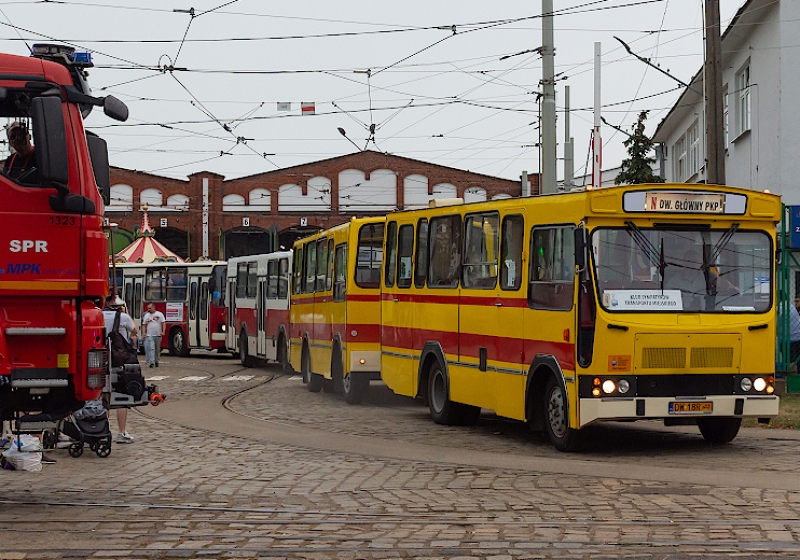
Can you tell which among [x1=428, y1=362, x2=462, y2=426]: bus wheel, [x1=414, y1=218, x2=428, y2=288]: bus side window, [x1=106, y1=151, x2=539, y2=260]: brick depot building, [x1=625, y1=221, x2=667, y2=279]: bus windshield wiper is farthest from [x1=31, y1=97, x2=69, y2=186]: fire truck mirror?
[x1=106, y1=151, x2=539, y2=260]: brick depot building

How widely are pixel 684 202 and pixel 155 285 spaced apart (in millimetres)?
33334

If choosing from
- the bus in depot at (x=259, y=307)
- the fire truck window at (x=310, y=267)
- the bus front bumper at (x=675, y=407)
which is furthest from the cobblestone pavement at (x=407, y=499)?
the bus in depot at (x=259, y=307)

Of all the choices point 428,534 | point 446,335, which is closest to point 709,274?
point 446,335

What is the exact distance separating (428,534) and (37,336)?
326 centimetres

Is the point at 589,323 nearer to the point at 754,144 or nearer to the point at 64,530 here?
the point at 64,530

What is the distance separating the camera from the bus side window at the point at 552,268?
13773mm

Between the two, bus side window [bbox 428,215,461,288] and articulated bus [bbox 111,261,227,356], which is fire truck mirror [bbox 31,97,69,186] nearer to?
bus side window [bbox 428,215,461,288]

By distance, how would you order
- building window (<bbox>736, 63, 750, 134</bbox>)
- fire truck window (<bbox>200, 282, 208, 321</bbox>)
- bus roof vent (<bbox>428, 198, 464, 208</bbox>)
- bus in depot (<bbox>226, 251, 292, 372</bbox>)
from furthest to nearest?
1. fire truck window (<bbox>200, 282, 208, 321</bbox>)
2. bus in depot (<bbox>226, 251, 292, 372</bbox>)
3. building window (<bbox>736, 63, 750, 134</bbox>)
4. bus roof vent (<bbox>428, 198, 464, 208</bbox>)

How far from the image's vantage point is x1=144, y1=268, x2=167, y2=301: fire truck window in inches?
1767

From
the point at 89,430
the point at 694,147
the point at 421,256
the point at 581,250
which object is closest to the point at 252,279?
the point at 694,147

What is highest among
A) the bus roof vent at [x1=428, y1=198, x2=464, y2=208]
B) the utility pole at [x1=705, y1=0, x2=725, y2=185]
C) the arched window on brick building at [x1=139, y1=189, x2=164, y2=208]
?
the arched window on brick building at [x1=139, y1=189, x2=164, y2=208]

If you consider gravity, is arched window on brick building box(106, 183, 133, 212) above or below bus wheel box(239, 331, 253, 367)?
above

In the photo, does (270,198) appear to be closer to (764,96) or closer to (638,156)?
(638,156)

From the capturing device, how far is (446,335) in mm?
17328
